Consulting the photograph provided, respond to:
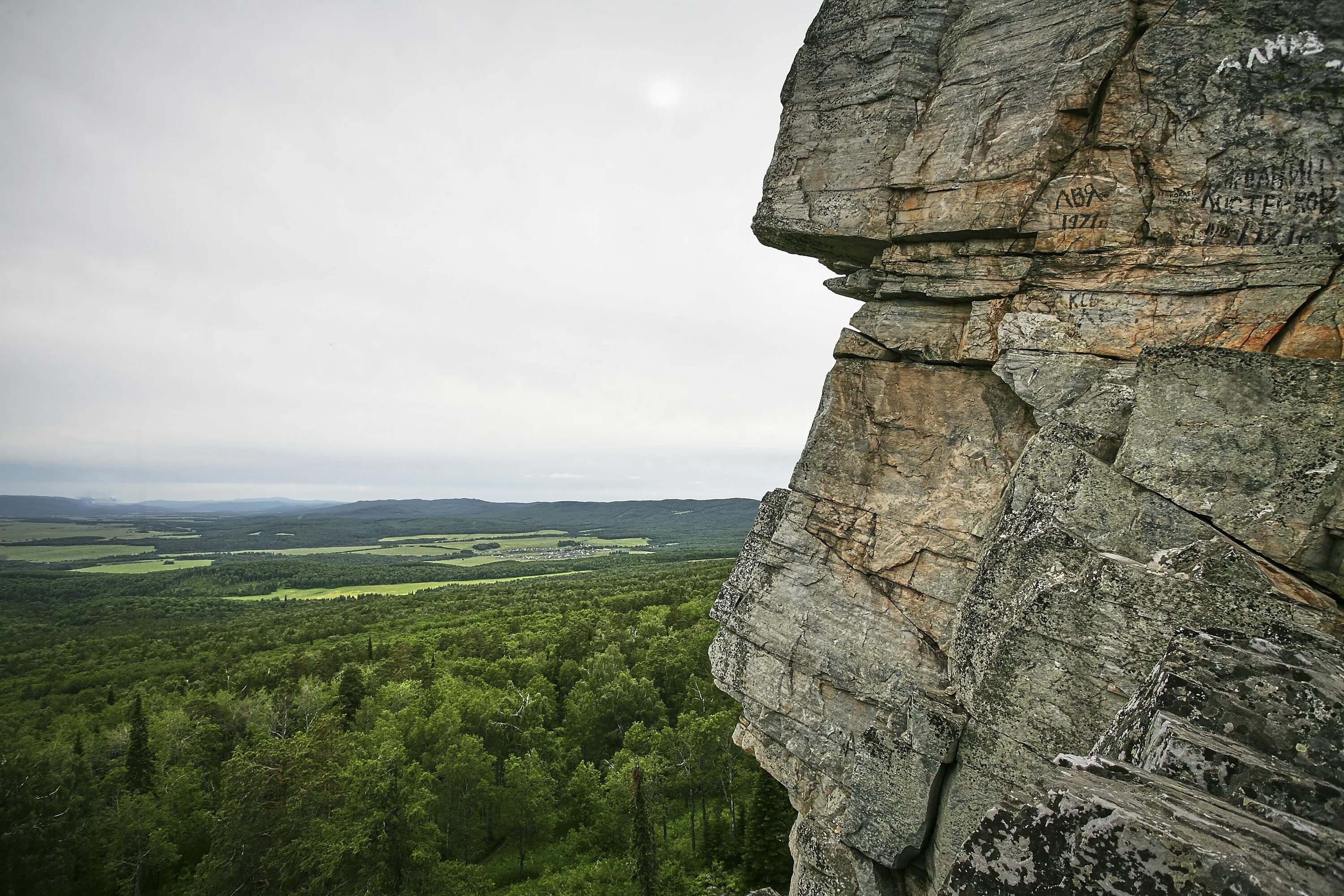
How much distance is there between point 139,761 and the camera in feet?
116

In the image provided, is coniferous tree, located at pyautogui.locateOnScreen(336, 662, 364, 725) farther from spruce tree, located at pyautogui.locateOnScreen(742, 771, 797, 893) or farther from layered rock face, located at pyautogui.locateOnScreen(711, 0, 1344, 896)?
layered rock face, located at pyautogui.locateOnScreen(711, 0, 1344, 896)

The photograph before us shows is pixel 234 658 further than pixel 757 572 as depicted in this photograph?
Yes

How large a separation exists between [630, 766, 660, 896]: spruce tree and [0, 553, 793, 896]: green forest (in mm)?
111

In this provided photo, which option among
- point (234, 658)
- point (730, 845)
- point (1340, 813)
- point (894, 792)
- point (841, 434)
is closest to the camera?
point (1340, 813)

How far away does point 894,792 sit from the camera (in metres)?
10.6

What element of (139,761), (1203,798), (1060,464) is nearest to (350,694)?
(139,761)

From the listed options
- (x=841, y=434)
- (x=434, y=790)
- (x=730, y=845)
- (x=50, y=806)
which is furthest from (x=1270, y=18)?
(x=50, y=806)

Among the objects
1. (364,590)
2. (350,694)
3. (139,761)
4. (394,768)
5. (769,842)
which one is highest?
(394,768)

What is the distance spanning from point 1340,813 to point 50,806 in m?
47.0

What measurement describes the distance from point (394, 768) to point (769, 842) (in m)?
20.7

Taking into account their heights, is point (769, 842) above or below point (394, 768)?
below

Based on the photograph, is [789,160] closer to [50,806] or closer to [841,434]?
[841,434]

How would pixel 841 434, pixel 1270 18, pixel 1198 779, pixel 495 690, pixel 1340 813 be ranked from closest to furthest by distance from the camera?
pixel 1340 813, pixel 1198 779, pixel 1270 18, pixel 841 434, pixel 495 690

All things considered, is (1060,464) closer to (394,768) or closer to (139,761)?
(394,768)
